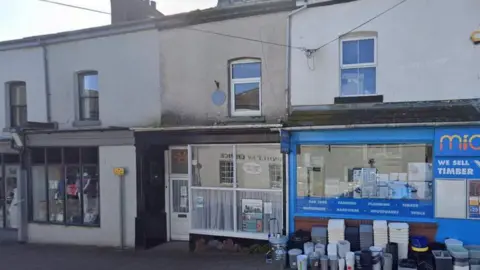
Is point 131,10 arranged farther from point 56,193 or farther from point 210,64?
point 56,193

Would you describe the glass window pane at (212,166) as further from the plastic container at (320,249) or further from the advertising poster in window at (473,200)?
the advertising poster in window at (473,200)

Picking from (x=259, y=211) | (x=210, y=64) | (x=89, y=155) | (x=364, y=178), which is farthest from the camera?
(x=89, y=155)

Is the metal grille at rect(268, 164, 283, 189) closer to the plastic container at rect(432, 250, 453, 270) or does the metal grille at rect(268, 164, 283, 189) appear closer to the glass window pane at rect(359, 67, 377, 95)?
the glass window pane at rect(359, 67, 377, 95)

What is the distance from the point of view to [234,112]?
10.5 meters

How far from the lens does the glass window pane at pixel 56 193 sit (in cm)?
1250

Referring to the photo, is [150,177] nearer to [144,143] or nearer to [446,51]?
[144,143]

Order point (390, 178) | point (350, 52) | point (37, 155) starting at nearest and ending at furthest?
point (390, 178) < point (350, 52) < point (37, 155)

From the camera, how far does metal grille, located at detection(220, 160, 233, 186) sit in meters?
10.6

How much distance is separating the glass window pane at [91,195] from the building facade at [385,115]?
5957 millimetres

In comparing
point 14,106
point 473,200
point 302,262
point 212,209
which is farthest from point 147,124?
point 473,200

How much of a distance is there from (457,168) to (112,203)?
887 cm

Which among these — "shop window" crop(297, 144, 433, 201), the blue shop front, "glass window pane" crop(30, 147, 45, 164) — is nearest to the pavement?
the blue shop front

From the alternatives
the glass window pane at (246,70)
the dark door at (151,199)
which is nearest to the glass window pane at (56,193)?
the dark door at (151,199)

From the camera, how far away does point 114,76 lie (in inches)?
460
